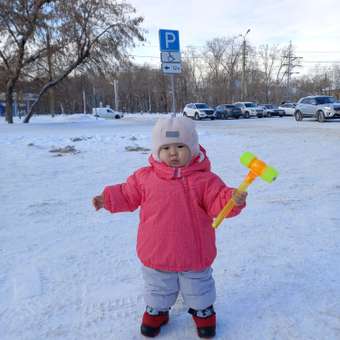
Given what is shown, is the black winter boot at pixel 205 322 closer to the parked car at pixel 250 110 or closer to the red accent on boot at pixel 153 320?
the red accent on boot at pixel 153 320

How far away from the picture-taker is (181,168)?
2.18 metres

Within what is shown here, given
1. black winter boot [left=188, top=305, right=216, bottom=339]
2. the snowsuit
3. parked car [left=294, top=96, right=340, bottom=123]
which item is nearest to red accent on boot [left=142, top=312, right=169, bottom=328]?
black winter boot [left=188, top=305, right=216, bottom=339]

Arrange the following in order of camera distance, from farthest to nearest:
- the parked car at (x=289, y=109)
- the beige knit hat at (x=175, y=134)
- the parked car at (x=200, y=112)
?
the parked car at (x=289, y=109) → the parked car at (x=200, y=112) → the beige knit hat at (x=175, y=134)

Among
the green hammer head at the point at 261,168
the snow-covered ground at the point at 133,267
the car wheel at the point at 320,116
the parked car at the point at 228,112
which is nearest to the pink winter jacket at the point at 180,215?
the green hammer head at the point at 261,168

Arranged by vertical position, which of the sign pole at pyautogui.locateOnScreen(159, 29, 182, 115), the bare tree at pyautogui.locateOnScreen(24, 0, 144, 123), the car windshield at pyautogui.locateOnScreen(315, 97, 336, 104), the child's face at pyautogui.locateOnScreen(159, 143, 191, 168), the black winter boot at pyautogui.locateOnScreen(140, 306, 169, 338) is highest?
the bare tree at pyautogui.locateOnScreen(24, 0, 144, 123)

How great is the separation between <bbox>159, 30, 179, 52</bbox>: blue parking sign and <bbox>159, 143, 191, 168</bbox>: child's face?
7.38 meters

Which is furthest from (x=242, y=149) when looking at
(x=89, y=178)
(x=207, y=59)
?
(x=207, y=59)

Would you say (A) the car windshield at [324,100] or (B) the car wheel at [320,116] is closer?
(B) the car wheel at [320,116]

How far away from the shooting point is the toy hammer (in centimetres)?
189

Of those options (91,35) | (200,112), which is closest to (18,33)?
(91,35)

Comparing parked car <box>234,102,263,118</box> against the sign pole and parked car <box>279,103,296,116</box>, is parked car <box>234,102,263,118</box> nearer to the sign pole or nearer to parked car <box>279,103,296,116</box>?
parked car <box>279,103,296,116</box>

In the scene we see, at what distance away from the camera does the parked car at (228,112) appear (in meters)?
36.8

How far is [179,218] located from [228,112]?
3552cm

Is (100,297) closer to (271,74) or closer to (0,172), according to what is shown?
(0,172)
